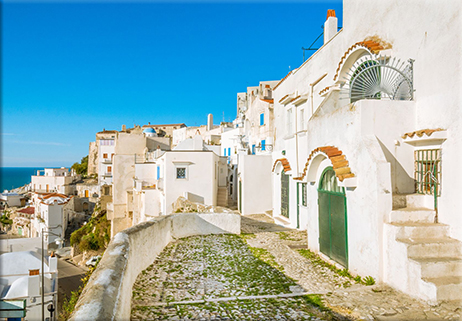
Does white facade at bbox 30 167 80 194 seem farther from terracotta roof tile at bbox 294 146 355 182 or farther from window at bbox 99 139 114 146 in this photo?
terracotta roof tile at bbox 294 146 355 182

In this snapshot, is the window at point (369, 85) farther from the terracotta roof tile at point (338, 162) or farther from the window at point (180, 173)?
the window at point (180, 173)

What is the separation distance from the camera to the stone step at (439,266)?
191 inches

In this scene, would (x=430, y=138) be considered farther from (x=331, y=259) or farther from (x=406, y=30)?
(x=331, y=259)

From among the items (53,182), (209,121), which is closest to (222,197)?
(209,121)

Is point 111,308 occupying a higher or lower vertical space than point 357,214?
lower

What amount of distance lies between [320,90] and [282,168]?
5.12 metres

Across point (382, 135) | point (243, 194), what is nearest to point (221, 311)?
point (382, 135)

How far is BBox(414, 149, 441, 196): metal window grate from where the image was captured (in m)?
5.92

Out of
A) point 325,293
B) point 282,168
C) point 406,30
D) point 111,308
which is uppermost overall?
point 406,30

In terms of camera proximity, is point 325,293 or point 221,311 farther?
point 325,293

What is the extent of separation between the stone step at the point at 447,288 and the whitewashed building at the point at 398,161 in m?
0.02

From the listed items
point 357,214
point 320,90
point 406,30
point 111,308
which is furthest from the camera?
point 320,90

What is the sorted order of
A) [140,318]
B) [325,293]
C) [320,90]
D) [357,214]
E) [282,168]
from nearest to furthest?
[140,318]
[325,293]
[357,214]
[320,90]
[282,168]

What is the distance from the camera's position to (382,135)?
645cm
